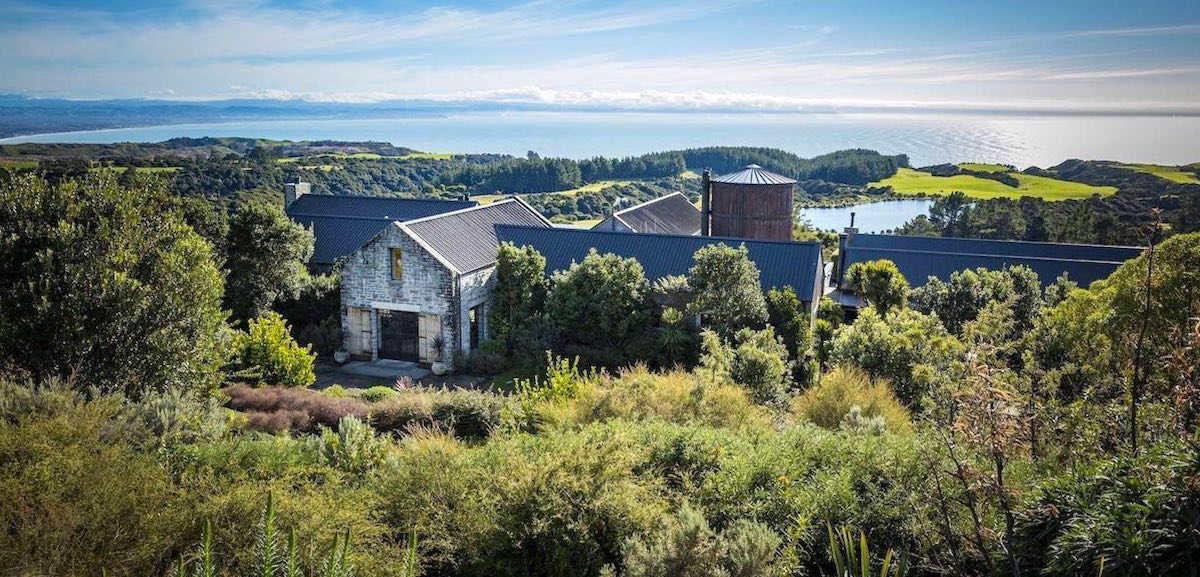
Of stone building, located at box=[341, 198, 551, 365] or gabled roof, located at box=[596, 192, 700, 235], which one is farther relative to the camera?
gabled roof, located at box=[596, 192, 700, 235]

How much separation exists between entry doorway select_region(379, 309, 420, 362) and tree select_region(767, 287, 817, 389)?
11.8m

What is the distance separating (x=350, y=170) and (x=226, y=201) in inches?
1111

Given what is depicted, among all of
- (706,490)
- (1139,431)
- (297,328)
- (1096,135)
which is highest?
(1096,135)

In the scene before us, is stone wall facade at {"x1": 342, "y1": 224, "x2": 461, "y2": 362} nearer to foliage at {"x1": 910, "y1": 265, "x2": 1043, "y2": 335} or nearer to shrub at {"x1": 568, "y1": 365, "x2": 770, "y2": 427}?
shrub at {"x1": 568, "y1": 365, "x2": 770, "y2": 427}

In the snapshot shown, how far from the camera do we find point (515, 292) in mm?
A: 25391

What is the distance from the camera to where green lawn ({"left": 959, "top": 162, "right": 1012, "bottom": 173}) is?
8730 centimetres

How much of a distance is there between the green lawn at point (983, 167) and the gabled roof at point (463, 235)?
74.1 metres

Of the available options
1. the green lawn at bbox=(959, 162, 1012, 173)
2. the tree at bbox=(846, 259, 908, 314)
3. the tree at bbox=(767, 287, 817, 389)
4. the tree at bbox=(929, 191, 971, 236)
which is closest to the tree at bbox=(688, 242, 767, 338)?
the tree at bbox=(767, 287, 817, 389)

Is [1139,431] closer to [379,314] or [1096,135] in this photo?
[379,314]

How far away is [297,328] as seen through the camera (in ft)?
91.2

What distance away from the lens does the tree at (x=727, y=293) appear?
22953mm

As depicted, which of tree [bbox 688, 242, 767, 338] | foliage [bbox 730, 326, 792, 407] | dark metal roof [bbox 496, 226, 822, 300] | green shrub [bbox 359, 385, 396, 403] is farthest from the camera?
dark metal roof [bbox 496, 226, 822, 300]

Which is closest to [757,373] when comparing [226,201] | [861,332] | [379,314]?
[861,332]

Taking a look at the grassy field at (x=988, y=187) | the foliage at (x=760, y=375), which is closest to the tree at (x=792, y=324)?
the foliage at (x=760, y=375)
